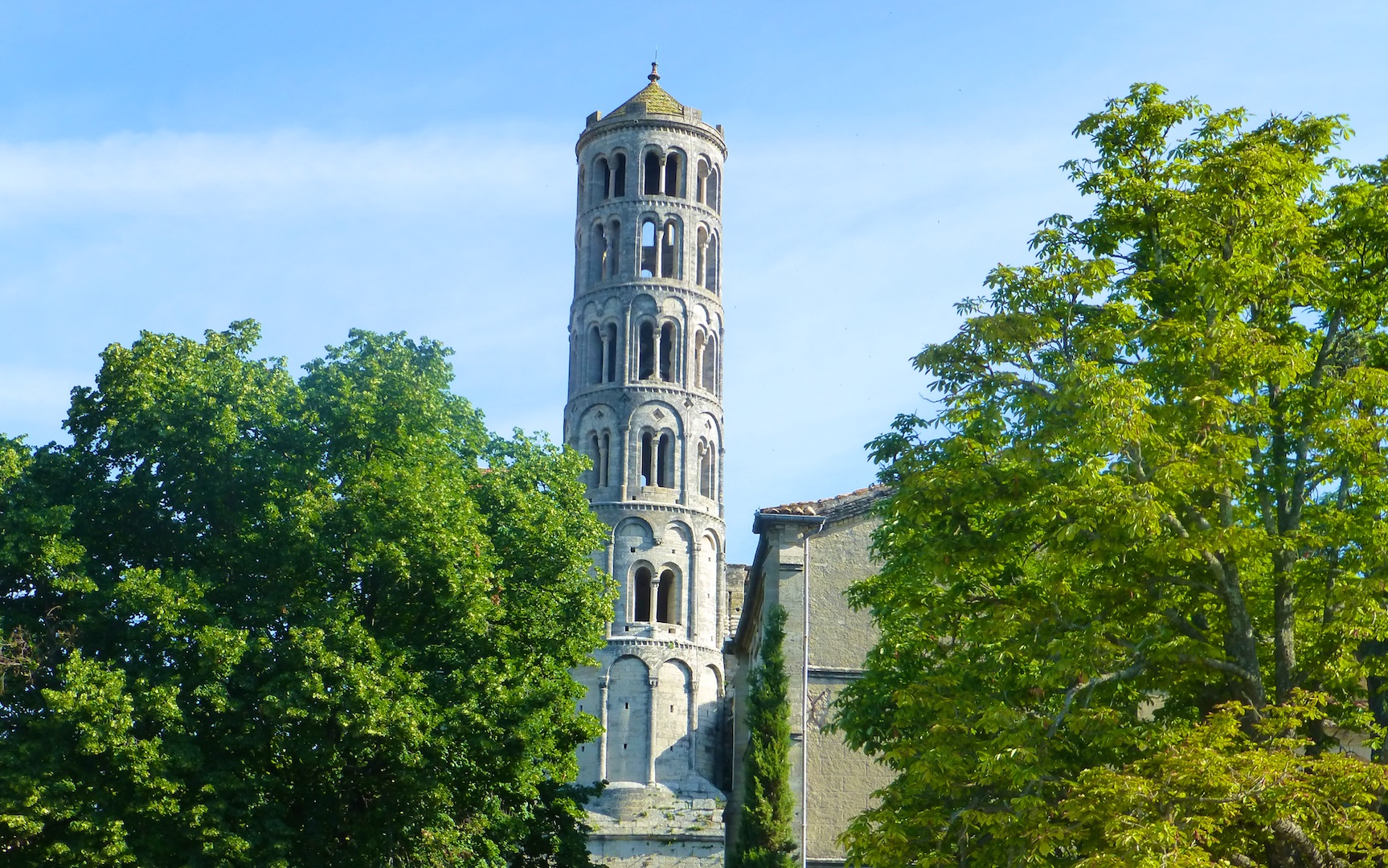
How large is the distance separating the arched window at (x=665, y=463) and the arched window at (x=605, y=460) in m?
1.82

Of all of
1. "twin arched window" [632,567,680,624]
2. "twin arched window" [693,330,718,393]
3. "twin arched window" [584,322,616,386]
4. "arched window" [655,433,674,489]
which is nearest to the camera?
"twin arched window" [632,567,680,624]

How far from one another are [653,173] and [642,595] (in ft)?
57.2

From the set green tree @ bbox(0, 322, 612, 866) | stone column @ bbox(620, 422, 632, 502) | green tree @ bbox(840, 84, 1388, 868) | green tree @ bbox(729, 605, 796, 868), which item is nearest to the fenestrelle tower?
stone column @ bbox(620, 422, 632, 502)

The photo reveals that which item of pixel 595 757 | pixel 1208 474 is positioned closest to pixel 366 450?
pixel 1208 474

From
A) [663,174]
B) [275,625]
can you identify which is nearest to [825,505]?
[275,625]

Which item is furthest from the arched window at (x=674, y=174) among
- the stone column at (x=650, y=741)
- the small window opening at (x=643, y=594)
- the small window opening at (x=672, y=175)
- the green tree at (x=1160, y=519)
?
the green tree at (x=1160, y=519)

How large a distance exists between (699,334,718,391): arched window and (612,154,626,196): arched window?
7118 millimetres

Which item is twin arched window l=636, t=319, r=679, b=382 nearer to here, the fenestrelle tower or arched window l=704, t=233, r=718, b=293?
the fenestrelle tower

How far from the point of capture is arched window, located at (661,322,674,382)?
61281mm

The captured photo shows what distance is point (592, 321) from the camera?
203 ft

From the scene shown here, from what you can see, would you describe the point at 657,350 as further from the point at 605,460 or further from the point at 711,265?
the point at 605,460

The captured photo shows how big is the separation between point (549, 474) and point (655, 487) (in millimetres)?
31220

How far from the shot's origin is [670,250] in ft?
206

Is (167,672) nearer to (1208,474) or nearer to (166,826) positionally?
(166,826)
